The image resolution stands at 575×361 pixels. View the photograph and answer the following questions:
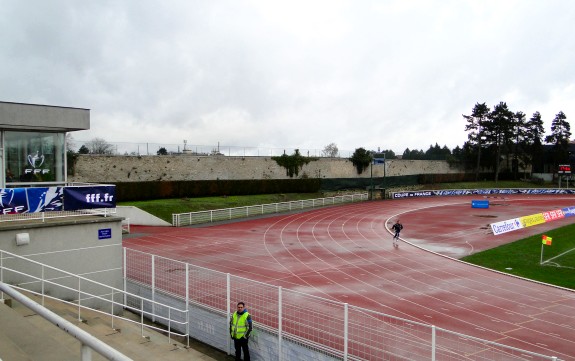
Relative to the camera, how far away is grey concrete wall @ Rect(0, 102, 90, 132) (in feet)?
48.8

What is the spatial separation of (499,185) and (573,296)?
6570 centimetres

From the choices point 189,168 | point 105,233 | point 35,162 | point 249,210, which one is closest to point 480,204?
point 249,210

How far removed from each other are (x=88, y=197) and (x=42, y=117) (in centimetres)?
351

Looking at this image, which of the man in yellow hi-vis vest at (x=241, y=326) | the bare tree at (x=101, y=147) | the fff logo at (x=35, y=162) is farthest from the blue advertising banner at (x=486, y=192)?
the man in yellow hi-vis vest at (x=241, y=326)

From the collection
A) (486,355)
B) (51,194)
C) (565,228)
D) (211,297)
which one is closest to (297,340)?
(486,355)

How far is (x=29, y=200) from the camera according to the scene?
13547mm

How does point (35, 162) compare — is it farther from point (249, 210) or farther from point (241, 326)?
point (249, 210)

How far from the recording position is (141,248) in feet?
79.2

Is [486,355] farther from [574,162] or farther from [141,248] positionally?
[574,162]

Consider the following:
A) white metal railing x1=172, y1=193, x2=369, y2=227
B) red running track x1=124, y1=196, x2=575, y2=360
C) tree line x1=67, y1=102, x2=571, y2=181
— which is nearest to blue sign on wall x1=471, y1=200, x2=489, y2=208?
red running track x1=124, y1=196, x2=575, y2=360

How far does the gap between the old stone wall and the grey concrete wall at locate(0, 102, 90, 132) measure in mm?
23174

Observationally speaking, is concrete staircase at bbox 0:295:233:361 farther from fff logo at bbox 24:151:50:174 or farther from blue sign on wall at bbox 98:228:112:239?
fff logo at bbox 24:151:50:174

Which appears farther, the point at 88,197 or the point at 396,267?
the point at 396,267

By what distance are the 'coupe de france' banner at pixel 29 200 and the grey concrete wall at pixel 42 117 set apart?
2893 millimetres
